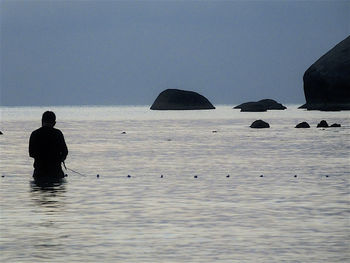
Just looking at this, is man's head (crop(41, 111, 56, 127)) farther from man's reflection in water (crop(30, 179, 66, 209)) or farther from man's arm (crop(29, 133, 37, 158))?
man's reflection in water (crop(30, 179, 66, 209))

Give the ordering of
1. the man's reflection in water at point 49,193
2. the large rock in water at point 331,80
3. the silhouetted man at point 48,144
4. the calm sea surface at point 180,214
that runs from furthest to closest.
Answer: the large rock in water at point 331,80 → the silhouetted man at point 48,144 → the man's reflection in water at point 49,193 → the calm sea surface at point 180,214

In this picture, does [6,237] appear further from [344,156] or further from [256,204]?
[344,156]

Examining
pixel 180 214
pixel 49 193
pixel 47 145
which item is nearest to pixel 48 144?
pixel 47 145

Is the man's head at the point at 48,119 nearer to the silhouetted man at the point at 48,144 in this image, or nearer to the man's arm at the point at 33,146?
the silhouetted man at the point at 48,144

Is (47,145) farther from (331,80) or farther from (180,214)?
(331,80)

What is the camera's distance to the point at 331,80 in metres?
177

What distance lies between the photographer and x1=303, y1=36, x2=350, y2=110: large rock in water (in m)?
177

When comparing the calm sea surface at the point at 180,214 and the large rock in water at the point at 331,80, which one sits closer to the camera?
the calm sea surface at the point at 180,214

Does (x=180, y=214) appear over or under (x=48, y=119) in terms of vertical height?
under

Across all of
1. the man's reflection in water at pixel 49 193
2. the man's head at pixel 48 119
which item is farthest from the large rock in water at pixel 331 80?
the man's head at pixel 48 119

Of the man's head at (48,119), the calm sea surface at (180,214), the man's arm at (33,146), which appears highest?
the man's head at (48,119)

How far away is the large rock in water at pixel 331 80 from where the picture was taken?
177 meters

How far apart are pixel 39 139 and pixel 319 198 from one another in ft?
21.3

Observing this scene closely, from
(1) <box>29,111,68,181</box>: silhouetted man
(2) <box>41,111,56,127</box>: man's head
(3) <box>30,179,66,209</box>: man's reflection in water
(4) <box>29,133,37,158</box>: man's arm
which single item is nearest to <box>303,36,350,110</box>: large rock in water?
(3) <box>30,179,66,209</box>: man's reflection in water
